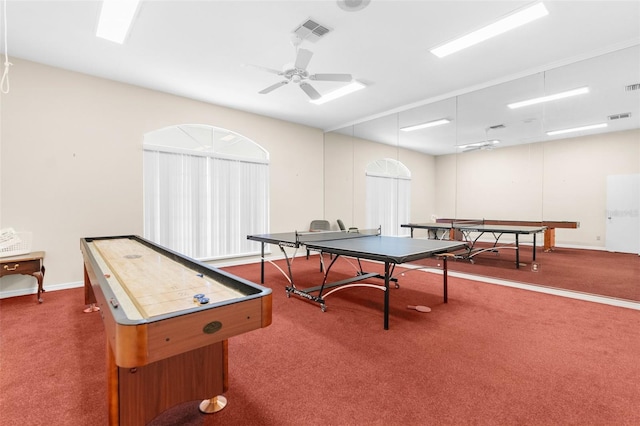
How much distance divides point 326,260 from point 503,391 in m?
4.72

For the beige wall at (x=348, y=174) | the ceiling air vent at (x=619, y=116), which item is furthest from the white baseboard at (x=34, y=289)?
the ceiling air vent at (x=619, y=116)

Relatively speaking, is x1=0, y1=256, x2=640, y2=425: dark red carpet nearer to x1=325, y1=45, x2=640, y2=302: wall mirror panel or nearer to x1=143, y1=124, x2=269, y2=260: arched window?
x1=325, y1=45, x2=640, y2=302: wall mirror panel

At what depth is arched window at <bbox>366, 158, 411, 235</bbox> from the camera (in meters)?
6.38

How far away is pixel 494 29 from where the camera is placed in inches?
129

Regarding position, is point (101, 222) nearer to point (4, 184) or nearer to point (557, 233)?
point (4, 184)

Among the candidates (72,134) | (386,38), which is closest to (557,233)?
(386,38)

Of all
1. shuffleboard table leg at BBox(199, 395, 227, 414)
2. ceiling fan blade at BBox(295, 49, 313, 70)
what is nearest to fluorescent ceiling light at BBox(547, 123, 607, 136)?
ceiling fan blade at BBox(295, 49, 313, 70)

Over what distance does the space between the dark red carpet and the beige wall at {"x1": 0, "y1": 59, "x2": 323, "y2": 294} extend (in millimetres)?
1110

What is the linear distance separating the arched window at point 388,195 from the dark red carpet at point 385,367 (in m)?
3.12

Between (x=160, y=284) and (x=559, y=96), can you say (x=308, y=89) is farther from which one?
(x=559, y=96)

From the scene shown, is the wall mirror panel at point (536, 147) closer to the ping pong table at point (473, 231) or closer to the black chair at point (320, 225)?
the ping pong table at point (473, 231)

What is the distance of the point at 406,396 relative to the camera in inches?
→ 73.0

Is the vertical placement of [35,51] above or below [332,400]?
above

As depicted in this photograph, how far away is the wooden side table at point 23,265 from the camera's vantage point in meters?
3.44
